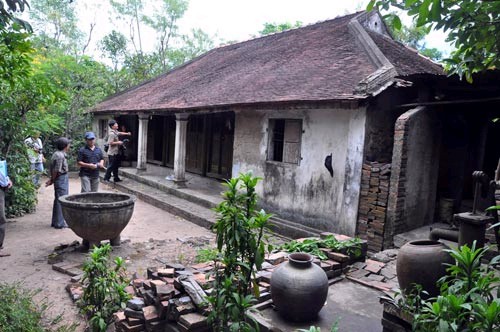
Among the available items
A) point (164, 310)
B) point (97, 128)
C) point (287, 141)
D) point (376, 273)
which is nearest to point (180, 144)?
point (287, 141)

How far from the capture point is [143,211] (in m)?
9.91

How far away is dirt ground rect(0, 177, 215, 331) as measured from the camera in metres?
4.87

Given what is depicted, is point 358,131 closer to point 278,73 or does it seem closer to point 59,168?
point 278,73

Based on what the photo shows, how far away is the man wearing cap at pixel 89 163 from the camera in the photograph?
738cm

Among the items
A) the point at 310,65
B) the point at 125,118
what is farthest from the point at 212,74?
the point at 125,118

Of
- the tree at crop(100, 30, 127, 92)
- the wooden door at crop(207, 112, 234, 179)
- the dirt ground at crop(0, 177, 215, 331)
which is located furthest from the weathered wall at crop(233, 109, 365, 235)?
the tree at crop(100, 30, 127, 92)

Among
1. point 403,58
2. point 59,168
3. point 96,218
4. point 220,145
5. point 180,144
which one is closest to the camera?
point 96,218

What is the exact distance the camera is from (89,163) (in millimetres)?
7414

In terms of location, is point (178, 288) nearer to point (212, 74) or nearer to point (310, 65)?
point (310, 65)

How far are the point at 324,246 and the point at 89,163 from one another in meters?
4.96

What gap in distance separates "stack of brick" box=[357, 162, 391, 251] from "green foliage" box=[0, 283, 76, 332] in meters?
4.85

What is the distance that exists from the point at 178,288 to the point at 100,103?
53.1 feet

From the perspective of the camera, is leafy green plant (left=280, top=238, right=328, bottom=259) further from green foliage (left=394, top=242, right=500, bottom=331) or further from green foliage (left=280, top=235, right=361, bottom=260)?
green foliage (left=394, top=242, right=500, bottom=331)

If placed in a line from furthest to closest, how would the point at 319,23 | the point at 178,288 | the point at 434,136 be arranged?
the point at 319,23
the point at 434,136
the point at 178,288
